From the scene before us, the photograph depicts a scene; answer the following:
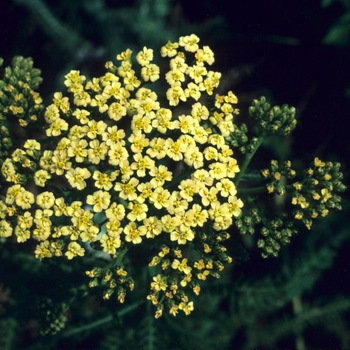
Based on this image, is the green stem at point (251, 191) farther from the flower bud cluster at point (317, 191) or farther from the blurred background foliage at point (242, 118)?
the blurred background foliage at point (242, 118)

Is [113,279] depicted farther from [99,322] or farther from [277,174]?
[277,174]

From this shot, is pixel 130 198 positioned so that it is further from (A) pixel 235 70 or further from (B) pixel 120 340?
(A) pixel 235 70

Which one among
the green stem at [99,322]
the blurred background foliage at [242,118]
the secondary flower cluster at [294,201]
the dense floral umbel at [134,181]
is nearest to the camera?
the dense floral umbel at [134,181]

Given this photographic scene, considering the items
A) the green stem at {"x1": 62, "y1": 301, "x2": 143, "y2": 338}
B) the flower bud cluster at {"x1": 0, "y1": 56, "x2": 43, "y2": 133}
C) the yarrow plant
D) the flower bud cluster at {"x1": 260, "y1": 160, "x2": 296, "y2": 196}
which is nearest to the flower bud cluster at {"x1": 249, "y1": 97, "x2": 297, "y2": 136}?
the yarrow plant

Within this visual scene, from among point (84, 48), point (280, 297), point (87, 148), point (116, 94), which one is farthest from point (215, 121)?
point (84, 48)

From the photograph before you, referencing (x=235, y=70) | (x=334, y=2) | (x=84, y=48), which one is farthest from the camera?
Result: (x=235, y=70)

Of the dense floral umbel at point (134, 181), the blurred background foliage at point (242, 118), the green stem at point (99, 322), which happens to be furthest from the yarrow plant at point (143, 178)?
the blurred background foliage at point (242, 118)
